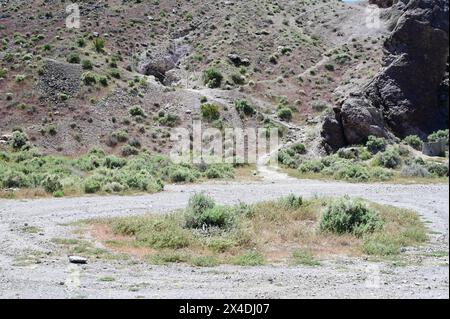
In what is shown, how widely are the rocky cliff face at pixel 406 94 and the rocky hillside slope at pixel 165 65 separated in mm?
3993

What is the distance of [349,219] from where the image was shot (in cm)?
1509

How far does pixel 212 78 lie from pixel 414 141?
1028 inches

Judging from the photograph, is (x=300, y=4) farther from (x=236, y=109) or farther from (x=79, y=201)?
(x=79, y=201)

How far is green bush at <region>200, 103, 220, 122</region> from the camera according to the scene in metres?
51.6

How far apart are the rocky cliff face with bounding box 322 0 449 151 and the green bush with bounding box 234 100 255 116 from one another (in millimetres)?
11995

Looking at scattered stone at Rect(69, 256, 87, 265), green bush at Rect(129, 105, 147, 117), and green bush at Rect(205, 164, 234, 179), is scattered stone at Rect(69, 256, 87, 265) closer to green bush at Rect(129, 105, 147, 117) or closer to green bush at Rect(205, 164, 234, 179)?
green bush at Rect(205, 164, 234, 179)

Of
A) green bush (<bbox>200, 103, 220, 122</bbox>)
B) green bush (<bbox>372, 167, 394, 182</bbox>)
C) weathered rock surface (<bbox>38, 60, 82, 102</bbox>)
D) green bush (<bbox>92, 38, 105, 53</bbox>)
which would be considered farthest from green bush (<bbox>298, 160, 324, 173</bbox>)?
green bush (<bbox>92, 38, 105, 53</bbox>)

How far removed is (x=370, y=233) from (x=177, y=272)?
6155 mm

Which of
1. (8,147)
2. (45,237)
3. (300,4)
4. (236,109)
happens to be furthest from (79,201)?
(300,4)

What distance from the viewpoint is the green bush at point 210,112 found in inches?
2030

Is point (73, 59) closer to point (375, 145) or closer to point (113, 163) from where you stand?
point (113, 163)

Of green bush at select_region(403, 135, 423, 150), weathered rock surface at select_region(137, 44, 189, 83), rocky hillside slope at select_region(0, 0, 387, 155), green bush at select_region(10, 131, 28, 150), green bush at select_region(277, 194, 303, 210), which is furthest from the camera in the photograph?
weathered rock surface at select_region(137, 44, 189, 83)

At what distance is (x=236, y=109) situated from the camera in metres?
54.4

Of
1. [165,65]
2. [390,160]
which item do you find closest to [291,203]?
[390,160]
